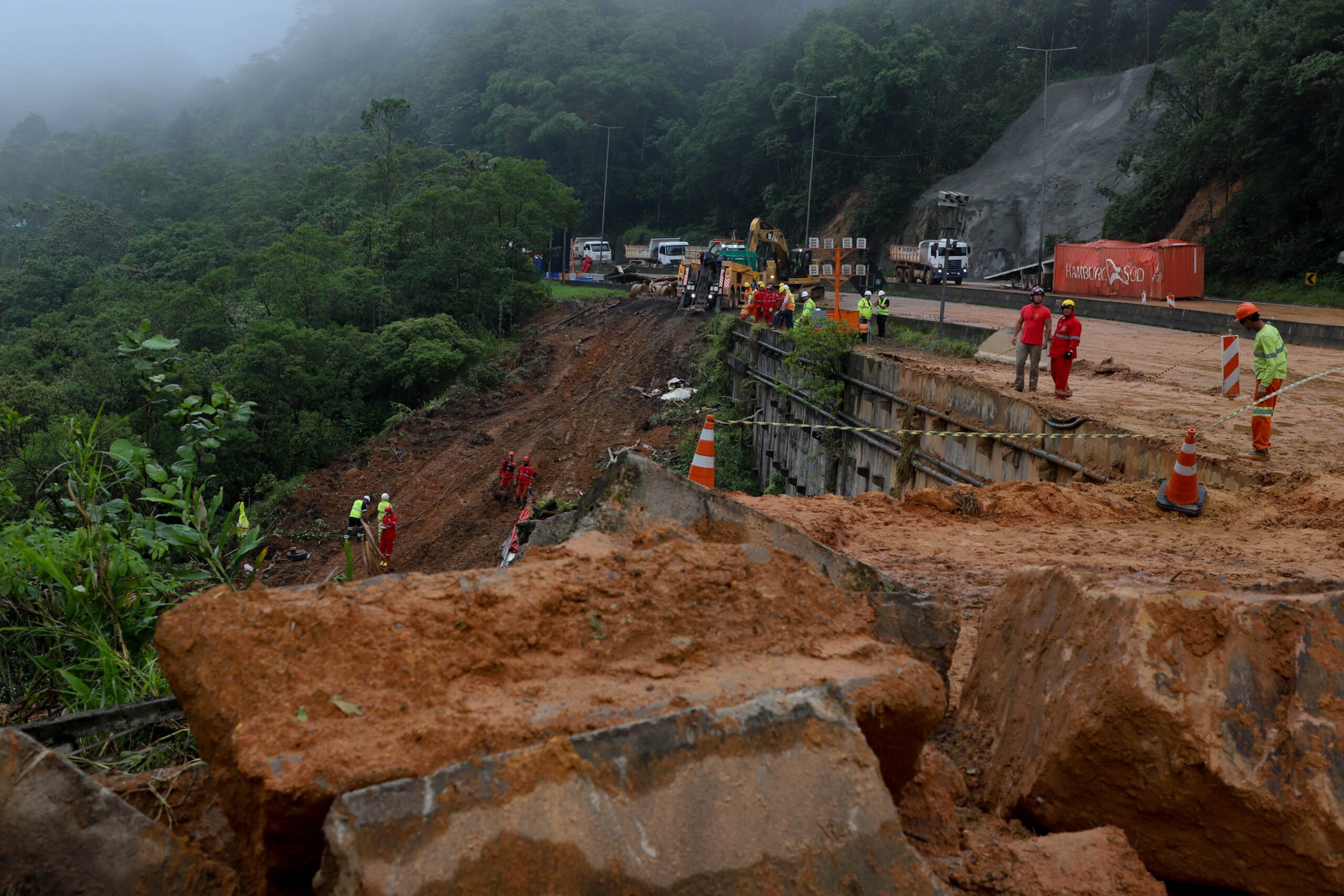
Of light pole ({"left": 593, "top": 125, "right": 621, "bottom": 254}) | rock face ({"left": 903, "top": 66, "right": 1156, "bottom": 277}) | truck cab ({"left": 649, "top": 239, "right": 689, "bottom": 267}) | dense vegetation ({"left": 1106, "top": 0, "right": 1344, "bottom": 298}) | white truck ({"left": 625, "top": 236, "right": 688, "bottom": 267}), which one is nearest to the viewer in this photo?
dense vegetation ({"left": 1106, "top": 0, "right": 1344, "bottom": 298})

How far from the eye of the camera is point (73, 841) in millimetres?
2102

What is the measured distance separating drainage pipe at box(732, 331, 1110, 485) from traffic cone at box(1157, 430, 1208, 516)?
1.52 meters

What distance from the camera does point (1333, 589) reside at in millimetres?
3326

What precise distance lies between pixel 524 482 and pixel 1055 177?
38.7 metres

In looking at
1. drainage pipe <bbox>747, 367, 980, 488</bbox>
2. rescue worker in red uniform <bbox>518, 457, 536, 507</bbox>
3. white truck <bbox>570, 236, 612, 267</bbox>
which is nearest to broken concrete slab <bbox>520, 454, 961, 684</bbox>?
drainage pipe <bbox>747, 367, 980, 488</bbox>

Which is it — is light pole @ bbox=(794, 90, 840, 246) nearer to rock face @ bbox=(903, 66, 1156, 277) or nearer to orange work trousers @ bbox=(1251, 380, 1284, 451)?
rock face @ bbox=(903, 66, 1156, 277)

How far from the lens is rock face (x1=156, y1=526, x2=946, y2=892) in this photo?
2135 millimetres

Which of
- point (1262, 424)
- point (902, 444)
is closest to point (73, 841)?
point (1262, 424)

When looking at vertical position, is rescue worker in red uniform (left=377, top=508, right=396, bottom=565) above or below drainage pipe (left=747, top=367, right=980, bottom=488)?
below

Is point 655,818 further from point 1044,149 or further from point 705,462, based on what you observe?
point 1044,149

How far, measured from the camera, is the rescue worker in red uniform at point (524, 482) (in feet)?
70.4

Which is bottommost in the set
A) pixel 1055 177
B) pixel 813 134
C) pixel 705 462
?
pixel 705 462

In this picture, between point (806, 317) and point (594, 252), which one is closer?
point (806, 317)

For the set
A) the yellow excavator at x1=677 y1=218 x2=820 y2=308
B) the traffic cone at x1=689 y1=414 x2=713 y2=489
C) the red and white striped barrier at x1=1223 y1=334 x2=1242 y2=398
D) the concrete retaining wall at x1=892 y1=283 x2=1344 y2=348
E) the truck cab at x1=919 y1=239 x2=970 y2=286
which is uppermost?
the truck cab at x1=919 y1=239 x2=970 y2=286
